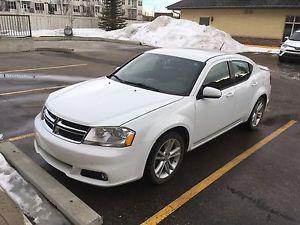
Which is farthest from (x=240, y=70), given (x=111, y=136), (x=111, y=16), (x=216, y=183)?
(x=111, y=16)

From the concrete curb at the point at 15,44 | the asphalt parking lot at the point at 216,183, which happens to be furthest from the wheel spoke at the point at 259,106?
the concrete curb at the point at 15,44

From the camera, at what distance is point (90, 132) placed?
343 cm

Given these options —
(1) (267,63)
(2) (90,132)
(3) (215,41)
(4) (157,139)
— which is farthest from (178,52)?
(3) (215,41)

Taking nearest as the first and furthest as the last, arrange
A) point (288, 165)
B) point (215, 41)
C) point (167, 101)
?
1. point (167, 101)
2. point (288, 165)
3. point (215, 41)

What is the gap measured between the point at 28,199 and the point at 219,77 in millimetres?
3159

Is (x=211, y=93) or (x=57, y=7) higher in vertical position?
(x=57, y=7)

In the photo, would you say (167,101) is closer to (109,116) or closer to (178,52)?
(109,116)

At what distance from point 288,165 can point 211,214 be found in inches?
76.2

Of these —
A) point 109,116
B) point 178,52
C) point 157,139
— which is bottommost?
point 157,139

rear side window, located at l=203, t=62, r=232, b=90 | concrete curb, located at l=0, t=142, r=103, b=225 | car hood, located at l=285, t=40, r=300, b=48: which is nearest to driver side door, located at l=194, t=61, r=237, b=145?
rear side window, located at l=203, t=62, r=232, b=90

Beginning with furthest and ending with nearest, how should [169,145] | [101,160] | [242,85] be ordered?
[242,85] → [169,145] → [101,160]

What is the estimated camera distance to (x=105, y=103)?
389 centimetres

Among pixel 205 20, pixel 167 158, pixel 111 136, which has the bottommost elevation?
pixel 167 158

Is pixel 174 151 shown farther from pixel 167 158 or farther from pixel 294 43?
pixel 294 43
